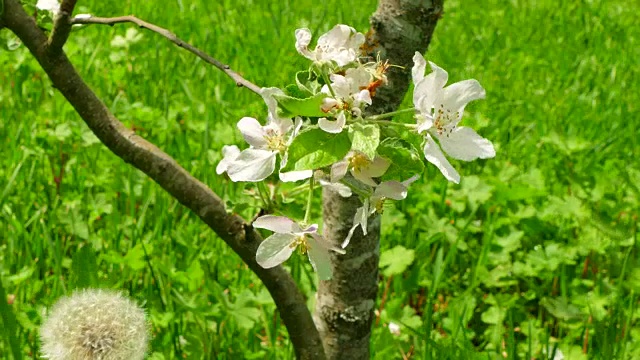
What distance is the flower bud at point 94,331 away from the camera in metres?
1.38

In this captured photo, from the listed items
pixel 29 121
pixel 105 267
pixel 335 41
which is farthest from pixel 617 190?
pixel 29 121

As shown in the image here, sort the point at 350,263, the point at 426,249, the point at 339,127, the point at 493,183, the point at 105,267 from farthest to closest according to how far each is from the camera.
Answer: the point at 493,183, the point at 426,249, the point at 105,267, the point at 350,263, the point at 339,127

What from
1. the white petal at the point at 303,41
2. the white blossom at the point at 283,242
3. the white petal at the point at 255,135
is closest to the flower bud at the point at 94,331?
the white blossom at the point at 283,242

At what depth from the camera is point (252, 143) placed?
0.97 m

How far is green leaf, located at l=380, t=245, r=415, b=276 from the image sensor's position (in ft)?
7.08

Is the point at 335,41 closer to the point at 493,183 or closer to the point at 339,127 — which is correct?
the point at 339,127

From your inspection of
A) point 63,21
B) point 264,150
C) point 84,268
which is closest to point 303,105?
point 264,150

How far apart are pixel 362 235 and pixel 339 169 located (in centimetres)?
63

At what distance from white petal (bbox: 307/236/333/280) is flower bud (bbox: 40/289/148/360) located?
52 cm

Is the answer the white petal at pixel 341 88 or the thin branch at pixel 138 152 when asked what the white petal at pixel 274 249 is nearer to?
the white petal at pixel 341 88

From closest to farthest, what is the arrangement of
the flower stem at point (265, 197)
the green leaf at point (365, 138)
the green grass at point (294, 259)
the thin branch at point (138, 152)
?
1. the green leaf at point (365, 138)
2. the flower stem at point (265, 197)
3. the thin branch at point (138, 152)
4. the green grass at point (294, 259)

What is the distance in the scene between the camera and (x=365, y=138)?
789mm

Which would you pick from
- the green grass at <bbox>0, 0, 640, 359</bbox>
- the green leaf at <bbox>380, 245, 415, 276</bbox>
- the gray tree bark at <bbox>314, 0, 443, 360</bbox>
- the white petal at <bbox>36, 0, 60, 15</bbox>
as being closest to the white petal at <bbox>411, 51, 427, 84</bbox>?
the gray tree bark at <bbox>314, 0, 443, 360</bbox>

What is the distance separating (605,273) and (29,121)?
2.23 metres
